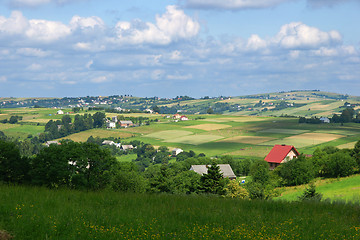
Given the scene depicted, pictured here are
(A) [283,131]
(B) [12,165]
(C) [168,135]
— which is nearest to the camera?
(B) [12,165]

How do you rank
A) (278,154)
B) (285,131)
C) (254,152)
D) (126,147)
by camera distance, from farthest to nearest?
(285,131) < (126,147) < (254,152) < (278,154)

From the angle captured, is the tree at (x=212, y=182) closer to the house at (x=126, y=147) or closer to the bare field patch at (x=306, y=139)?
the bare field patch at (x=306, y=139)

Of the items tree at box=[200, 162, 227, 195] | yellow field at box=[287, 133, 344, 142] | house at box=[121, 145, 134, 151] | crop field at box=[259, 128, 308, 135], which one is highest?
tree at box=[200, 162, 227, 195]

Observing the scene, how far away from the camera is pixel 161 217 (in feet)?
50.9

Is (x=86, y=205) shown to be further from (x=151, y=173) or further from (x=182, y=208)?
(x=151, y=173)

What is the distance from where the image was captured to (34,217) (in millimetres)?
14188

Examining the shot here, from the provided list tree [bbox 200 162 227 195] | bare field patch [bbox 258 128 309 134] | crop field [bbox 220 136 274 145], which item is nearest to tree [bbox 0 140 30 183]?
tree [bbox 200 162 227 195]

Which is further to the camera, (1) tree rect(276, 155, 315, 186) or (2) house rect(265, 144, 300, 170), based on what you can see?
(2) house rect(265, 144, 300, 170)

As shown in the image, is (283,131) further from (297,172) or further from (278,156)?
(297,172)

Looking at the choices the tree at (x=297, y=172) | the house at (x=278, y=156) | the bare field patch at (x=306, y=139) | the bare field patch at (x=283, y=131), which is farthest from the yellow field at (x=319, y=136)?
the tree at (x=297, y=172)

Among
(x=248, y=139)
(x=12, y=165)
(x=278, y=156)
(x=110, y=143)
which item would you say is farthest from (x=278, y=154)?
(x=12, y=165)

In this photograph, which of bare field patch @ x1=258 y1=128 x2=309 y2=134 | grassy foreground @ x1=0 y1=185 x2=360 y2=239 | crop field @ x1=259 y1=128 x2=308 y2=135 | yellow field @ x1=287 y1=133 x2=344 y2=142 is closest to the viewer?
grassy foreground @ x1=0 y1=185 x2=360 y2=239

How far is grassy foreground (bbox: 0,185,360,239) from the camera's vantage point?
44.4 ft

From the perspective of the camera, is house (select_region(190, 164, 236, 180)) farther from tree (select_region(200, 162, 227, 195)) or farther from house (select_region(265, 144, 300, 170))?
→ tree (select_region(200, 162, 227, 195))
